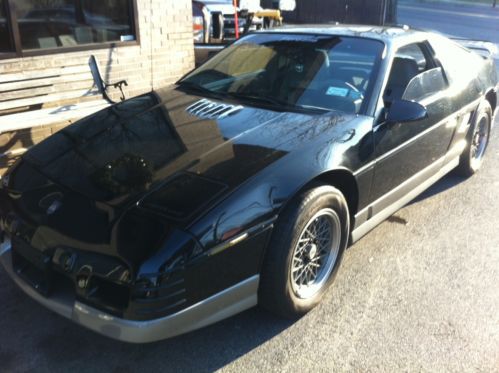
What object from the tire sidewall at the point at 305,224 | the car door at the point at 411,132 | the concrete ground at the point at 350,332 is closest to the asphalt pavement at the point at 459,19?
the car door at the point at 411,132

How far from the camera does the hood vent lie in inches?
131

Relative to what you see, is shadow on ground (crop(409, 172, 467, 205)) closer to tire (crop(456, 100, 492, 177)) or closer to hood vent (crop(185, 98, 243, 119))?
tire (crop(456, 100, 492, 177))

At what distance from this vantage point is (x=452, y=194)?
4.69 meters

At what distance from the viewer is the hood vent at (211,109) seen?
332cm

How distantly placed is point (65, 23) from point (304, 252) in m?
4.26

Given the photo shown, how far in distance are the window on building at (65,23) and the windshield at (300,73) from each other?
2320 millimetres

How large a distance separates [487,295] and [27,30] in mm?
4976

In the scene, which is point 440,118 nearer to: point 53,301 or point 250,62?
point 250,62

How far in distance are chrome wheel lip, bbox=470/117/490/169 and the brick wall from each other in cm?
371

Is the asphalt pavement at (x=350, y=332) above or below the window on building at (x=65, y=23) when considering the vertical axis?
below

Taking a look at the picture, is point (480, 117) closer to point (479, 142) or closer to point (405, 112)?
point (479, 142)

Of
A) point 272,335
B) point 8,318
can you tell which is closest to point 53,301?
point 8,318

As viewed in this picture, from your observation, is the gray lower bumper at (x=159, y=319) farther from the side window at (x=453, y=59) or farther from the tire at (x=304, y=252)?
the side window at (x=453, y=59)

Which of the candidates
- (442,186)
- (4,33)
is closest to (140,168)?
(442,186)
